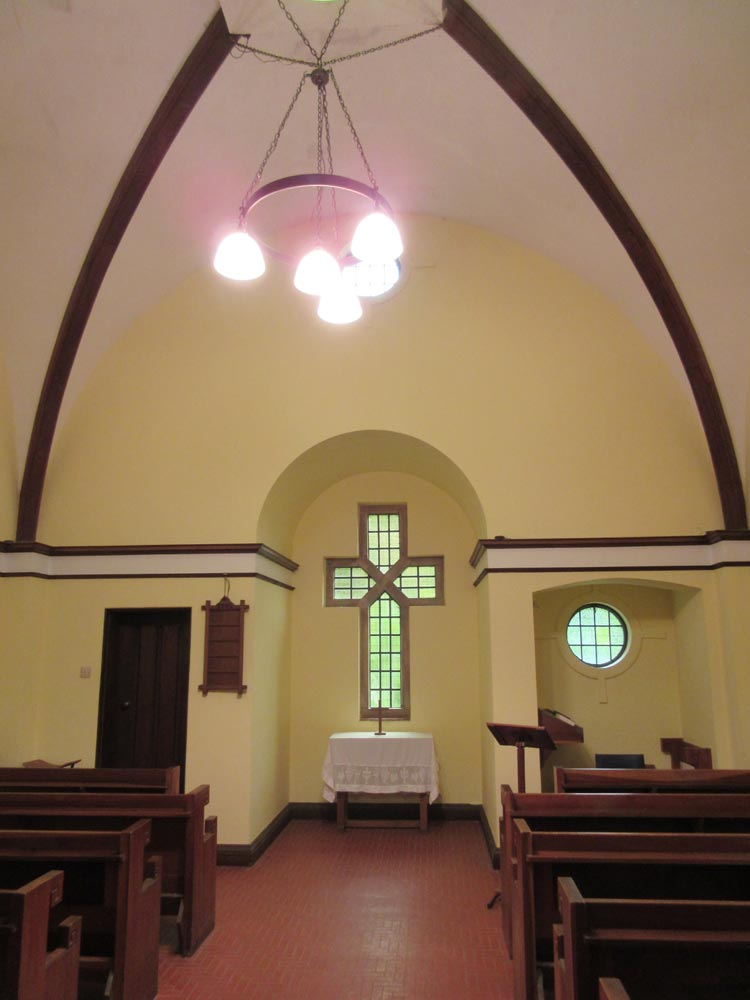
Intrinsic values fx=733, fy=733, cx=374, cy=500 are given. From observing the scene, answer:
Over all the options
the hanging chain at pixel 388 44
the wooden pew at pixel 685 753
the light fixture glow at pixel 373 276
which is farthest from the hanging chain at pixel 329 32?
the wooden pew at pixel 685 753

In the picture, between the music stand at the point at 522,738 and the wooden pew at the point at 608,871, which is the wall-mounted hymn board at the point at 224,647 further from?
the wooden pew at the point at 608,871

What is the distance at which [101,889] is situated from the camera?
4434 millimetres

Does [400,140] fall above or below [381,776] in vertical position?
above

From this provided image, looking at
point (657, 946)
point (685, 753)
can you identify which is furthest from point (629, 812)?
point (685, 753)

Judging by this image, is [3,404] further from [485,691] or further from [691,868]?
[691,868]

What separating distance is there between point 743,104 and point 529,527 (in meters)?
4.18

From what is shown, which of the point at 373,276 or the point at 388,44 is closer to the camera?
the point at 388,44

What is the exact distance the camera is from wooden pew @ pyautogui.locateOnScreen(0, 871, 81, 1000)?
2.96 metres

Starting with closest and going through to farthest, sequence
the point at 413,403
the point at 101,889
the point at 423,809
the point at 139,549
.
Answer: the point at 101,889 < the point at 139,549 < the point at 413,403 < the point at 423,809

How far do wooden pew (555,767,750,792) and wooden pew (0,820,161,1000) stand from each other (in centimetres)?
309

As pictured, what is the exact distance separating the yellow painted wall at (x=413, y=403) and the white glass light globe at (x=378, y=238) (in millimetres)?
3357

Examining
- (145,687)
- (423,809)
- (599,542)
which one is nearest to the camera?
(599,542)

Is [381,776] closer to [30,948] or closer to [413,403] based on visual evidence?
[413,403]

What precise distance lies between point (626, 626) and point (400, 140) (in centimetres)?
613
